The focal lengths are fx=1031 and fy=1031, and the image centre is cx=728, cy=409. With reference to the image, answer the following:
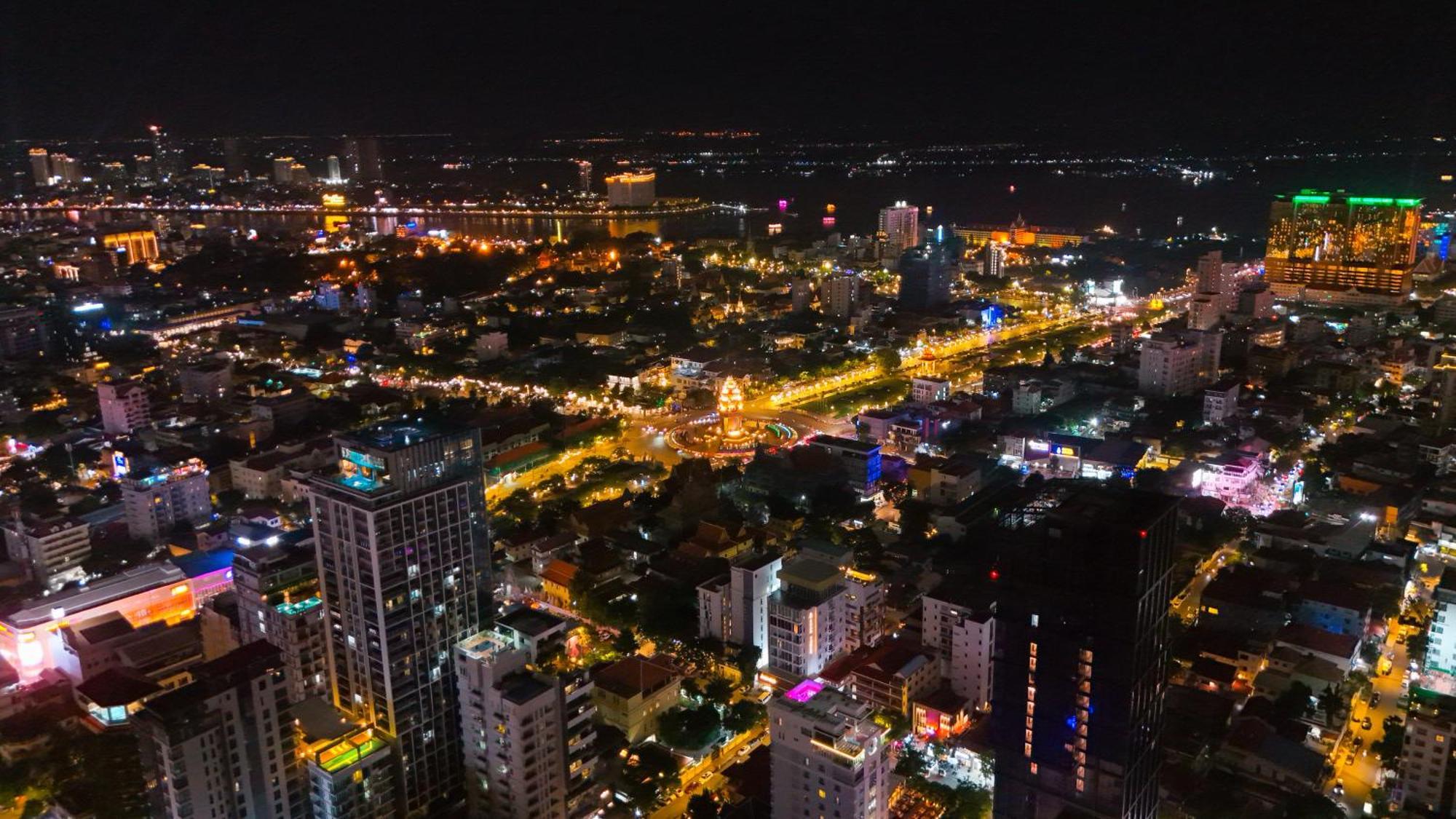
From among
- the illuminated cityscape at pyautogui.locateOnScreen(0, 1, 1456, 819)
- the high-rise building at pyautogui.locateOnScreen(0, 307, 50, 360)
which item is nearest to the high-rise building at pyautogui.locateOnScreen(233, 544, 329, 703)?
the illuminated cityscape at pyautogui.locateOnScreen(0, 1, 1456, 819)

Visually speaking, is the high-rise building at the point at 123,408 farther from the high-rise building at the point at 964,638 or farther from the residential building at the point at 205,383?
the high-rise building at the point at 964,638

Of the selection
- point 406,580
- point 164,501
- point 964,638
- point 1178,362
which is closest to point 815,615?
point 964,638

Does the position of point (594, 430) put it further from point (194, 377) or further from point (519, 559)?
point (194, 377)

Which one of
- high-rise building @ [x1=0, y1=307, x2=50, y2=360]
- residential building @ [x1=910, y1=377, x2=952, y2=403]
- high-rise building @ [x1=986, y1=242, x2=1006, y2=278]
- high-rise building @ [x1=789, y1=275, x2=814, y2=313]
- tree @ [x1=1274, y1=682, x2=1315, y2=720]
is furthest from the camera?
high-rise building @ [x1=986, y1=242, x2=1006, y2=278]

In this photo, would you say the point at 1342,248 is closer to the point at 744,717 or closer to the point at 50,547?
the point at 744,717

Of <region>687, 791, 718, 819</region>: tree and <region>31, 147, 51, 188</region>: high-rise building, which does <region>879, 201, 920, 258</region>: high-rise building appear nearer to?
<region>687, 791, 718, 819</region>: tree

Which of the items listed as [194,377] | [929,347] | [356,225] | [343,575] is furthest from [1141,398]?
[356,225]
